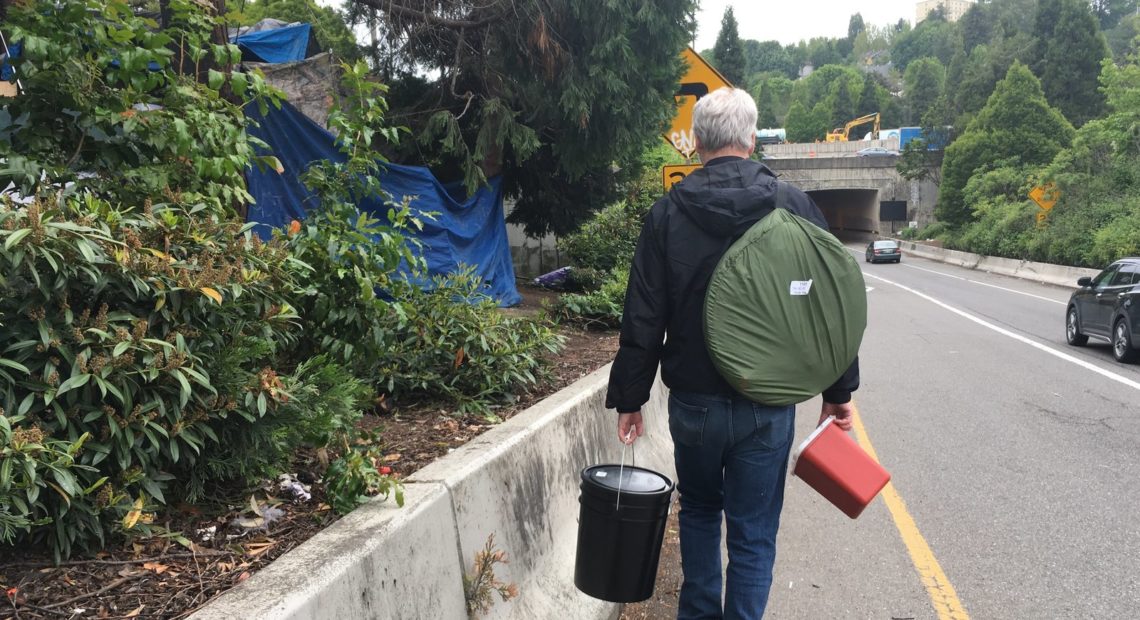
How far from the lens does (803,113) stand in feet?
478

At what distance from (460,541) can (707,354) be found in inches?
45.2

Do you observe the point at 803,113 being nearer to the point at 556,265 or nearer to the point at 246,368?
the point at 556,265

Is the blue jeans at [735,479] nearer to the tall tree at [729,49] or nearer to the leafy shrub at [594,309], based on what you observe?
the leafy shrub at [594,309]

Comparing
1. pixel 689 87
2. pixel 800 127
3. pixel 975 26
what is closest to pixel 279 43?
pixel 689 87

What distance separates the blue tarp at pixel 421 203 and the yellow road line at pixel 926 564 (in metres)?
3.79

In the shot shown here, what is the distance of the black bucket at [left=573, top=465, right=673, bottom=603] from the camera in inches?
126

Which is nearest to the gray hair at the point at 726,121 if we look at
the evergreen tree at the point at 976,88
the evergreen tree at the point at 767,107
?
the evergreen tree at the point at 976,88

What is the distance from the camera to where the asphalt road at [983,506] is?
434 centimetres

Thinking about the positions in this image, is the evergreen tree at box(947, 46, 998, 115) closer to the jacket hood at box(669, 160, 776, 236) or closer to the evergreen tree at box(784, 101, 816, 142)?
the jacket hood at box(669, 160, 776, 236)

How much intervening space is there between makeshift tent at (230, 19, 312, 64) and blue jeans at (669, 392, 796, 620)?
31.7ft

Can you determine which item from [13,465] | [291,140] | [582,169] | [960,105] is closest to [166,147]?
[13,465]

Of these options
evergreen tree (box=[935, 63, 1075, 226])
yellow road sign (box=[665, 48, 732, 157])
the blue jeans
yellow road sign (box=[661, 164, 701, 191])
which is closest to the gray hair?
the blue jeans

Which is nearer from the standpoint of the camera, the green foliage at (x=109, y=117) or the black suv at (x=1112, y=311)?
the green foliage at (x=109, y=117)

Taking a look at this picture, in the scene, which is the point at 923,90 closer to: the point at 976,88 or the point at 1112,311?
the point at 976,88
